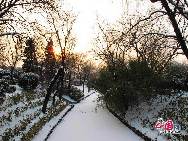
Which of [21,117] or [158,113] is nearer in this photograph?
[158,113]

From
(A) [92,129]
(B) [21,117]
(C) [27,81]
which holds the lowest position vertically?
(A) [92,129]

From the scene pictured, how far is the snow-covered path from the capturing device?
67.6 ft

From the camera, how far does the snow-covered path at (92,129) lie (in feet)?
67.6

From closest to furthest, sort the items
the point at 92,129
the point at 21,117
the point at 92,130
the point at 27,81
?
the point at 92,130
the point at 92,129
the point at 21,117
the point at 27,81

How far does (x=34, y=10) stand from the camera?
41.0 feet

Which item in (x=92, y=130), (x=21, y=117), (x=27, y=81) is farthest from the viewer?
(x=27, y=81)

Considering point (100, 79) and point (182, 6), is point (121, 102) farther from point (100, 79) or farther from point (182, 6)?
point (182, 6)

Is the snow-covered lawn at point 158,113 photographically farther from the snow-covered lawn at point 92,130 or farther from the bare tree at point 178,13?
the bare tree at point 178,13

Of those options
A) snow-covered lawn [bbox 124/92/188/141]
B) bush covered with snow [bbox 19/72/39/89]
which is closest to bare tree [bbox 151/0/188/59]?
snow-covered lawn [bbox 124/92/188/141]

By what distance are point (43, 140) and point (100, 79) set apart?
57.0ft

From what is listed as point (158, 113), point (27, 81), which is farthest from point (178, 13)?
point (27, 81)

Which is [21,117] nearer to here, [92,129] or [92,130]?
[92,129]

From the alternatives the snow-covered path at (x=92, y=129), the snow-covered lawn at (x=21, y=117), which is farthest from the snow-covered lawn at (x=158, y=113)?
the snow-covered lawn at (x=21, y=117)

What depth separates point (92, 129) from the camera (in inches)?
936
